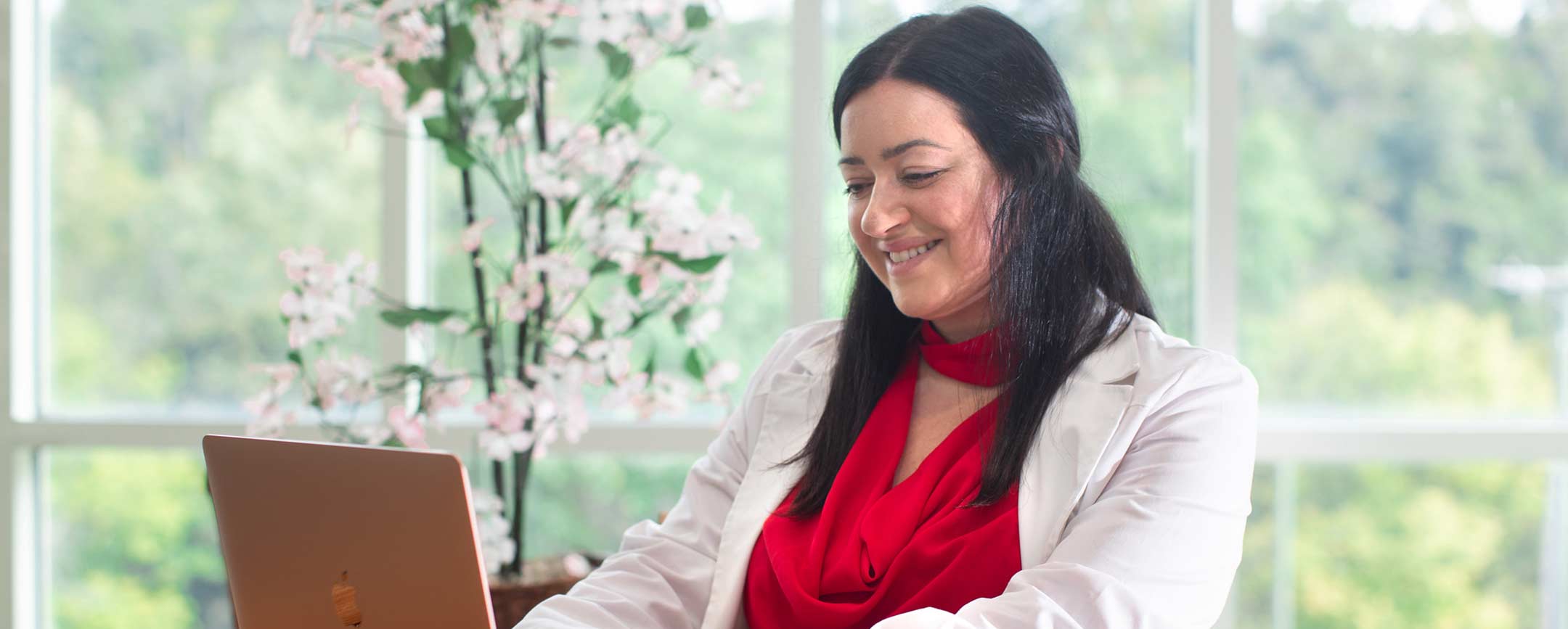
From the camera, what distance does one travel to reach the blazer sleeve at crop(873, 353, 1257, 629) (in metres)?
1.12

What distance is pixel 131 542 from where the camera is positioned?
286 cm

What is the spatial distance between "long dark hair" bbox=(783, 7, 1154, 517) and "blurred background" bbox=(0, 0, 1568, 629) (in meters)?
1.08

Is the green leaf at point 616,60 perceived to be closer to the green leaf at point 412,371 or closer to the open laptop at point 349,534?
the green leaf at point 412,371

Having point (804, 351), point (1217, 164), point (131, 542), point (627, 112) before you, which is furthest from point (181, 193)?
point (1217, 164)

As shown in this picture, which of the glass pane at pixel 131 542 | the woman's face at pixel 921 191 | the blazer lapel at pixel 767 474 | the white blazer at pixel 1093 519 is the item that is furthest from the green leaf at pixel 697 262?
the glass pane at pixel 131 542

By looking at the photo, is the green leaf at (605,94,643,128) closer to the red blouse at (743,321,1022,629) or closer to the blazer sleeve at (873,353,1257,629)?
the red blouse at (743,321,1022,629)

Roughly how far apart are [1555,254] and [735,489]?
6.42 feet

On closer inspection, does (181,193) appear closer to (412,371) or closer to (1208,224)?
(412,371)

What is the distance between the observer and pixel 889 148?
1.35 meters

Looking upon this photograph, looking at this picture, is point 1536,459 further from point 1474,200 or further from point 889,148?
point 889,148

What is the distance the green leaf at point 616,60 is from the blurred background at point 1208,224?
0.49m

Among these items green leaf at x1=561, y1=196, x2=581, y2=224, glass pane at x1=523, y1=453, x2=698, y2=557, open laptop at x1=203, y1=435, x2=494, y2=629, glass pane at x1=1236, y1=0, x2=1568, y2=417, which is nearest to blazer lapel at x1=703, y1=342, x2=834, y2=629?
Answer: open laptop at x1=203, y1=435, x2=494, y2=629

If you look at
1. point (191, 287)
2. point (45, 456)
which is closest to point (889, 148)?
point (191, 287)

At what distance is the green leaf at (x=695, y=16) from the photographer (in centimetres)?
209
